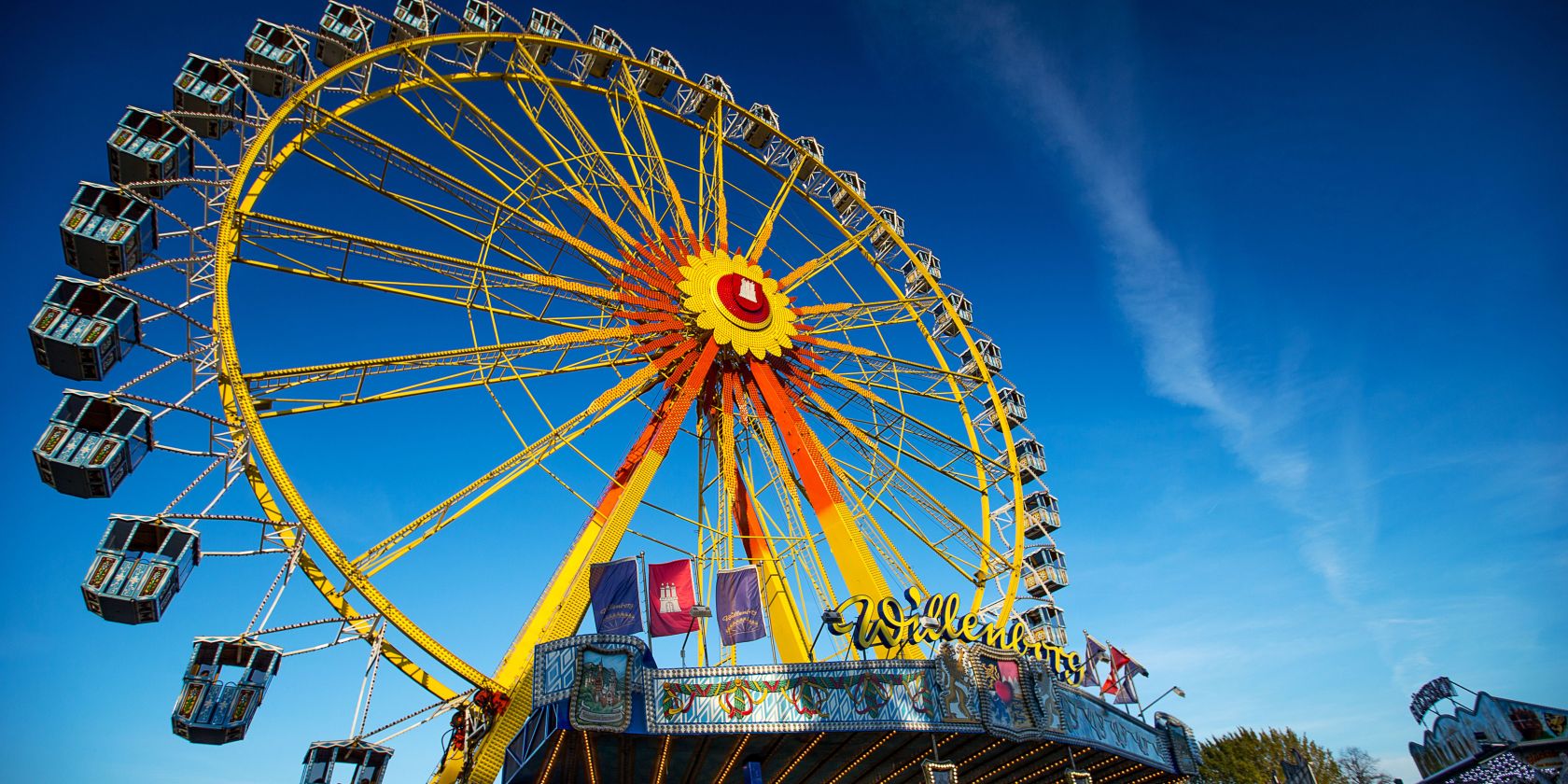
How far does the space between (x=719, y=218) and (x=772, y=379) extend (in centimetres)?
525

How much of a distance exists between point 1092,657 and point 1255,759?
3390 cm

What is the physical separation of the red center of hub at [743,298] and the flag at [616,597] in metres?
8.00

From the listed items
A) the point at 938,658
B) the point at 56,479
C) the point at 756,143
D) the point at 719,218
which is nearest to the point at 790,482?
the point at 938,658

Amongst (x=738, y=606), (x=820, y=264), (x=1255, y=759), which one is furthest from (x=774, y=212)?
(x=1255, y=759)

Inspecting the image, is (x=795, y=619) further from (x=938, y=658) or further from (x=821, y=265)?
(x=821, y=265)

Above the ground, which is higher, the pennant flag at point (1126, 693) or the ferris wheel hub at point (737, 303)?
the ferris wheel hub at point (737, 303)

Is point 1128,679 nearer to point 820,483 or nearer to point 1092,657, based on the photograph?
point 1092,657

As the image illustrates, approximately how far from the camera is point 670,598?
1562 cm

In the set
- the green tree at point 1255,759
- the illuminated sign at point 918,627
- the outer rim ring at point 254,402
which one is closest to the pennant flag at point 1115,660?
the illuminated sign at point 918,627

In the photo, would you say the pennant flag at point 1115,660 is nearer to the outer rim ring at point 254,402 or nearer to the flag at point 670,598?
the flag at point 670,598

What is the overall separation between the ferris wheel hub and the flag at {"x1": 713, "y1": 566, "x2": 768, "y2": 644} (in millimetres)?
6058

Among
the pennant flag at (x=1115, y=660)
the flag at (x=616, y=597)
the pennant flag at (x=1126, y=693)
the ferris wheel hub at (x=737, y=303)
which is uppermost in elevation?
the ferris wheel hub at (x=737, y=303)

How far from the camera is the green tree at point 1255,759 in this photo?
44875mm

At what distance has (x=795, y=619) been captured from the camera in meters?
19.7
